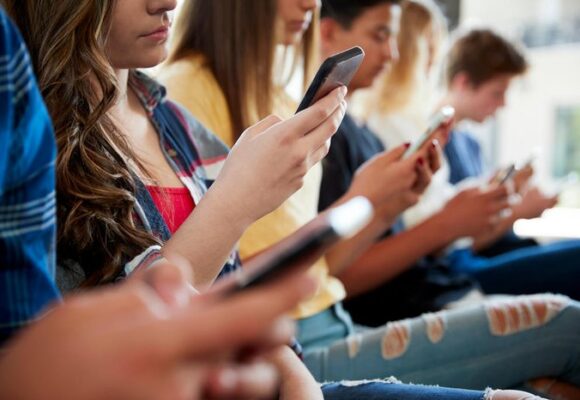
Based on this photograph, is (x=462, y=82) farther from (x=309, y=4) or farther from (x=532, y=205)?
(x=309, y=4)

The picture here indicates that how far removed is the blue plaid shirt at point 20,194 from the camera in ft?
1.58

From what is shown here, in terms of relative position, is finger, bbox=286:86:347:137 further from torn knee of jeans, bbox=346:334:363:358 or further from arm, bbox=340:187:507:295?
arm, bbox=340:187:507:295

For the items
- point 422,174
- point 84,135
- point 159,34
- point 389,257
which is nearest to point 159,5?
point 159,34

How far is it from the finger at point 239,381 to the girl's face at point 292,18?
940mm

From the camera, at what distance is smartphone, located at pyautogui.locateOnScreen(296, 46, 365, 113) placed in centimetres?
75

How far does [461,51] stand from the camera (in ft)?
7.39

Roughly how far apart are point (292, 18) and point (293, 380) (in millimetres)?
639

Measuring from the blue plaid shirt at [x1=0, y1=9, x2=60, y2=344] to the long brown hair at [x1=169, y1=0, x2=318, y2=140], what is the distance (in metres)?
0.71

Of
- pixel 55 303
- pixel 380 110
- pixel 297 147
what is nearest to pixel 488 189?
pixel 380 110

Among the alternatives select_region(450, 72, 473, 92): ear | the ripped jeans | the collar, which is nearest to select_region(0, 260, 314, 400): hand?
the collar

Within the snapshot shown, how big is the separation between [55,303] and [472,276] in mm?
1467

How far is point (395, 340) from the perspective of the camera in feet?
3.66

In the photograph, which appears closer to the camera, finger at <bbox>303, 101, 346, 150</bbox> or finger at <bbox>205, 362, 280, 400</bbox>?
finger at <bbox>205, 362, 280, 400</bbox>

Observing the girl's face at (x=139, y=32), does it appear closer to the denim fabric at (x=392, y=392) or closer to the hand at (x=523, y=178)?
the denim fabric at (x=392, y=392)
